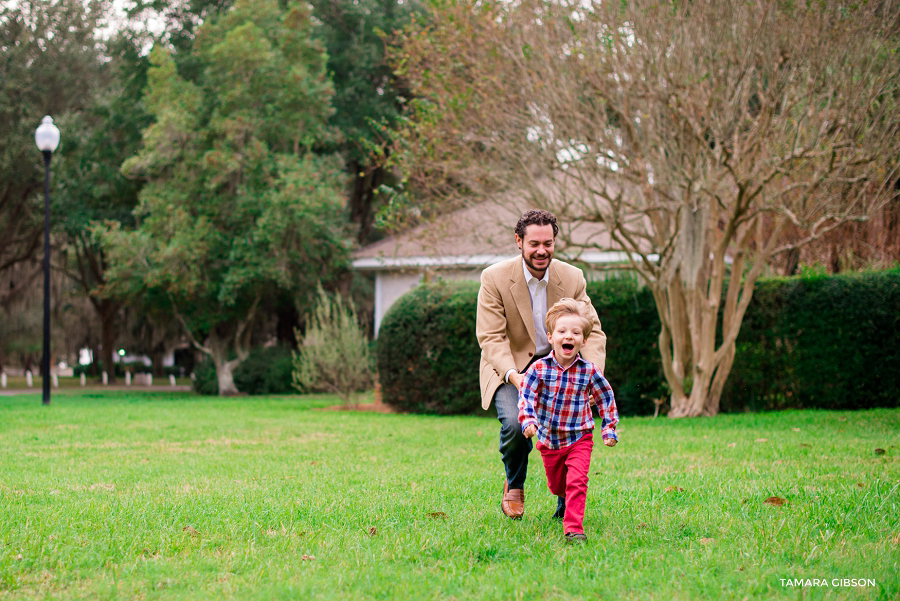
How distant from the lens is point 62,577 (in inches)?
156

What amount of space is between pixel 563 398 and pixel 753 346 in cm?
1048

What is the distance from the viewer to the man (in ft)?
16.9

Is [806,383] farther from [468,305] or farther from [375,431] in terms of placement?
[375,431]

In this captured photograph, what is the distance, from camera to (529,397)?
15.6ft

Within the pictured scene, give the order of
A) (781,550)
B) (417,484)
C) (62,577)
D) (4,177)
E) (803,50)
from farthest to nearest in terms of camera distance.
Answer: (4,177), (803,50), (417,484), (781,550), (62,577)

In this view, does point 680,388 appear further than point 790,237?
No

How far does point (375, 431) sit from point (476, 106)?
5.73 metres

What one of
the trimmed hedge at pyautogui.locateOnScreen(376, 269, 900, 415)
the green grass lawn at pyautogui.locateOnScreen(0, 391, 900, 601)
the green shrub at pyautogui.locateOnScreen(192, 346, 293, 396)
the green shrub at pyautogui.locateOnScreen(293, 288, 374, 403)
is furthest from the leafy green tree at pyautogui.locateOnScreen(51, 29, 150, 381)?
the green grass lawn at pyautogui.locateOnScreen(0, 391, 900, 601)

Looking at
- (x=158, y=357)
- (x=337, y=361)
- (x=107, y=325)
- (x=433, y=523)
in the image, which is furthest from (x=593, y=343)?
(x=158, y=357)

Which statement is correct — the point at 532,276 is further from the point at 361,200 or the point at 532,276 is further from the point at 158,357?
the point at 158,357

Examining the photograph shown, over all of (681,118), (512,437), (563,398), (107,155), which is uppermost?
(107,155)

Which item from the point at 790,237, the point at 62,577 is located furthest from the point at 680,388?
the point at 62,577

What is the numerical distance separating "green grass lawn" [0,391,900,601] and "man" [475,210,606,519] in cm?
43

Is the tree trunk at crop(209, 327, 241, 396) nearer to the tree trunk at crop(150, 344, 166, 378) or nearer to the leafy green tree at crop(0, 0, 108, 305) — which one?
the leafy green tree at crop(0, 0, 108, 305)
